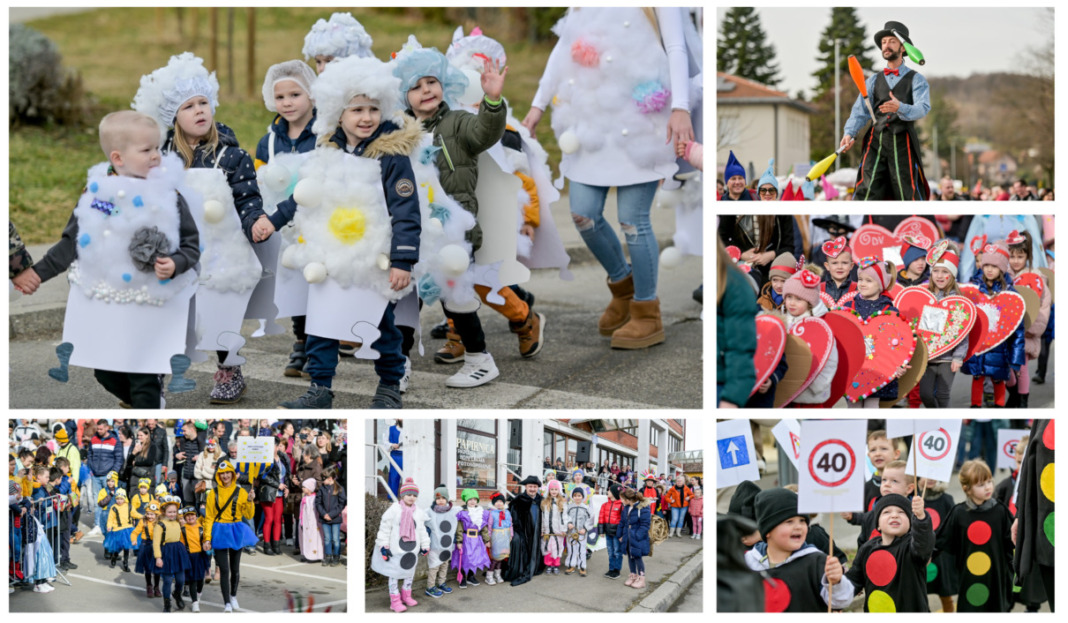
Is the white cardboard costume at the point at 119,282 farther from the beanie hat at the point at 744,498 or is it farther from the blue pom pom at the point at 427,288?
the beanie hat at the point at 744,498

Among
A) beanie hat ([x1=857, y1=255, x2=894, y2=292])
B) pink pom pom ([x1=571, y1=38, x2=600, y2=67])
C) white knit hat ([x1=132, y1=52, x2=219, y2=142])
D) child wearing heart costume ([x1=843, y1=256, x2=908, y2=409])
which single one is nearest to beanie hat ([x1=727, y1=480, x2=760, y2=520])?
child wearing heart costume ([x1=843, y1=256, x2=908, y2=409])

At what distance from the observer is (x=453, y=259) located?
154 inches

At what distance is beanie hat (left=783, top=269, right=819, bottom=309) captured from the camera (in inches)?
148

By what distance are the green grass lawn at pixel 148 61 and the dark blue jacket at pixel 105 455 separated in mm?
4549

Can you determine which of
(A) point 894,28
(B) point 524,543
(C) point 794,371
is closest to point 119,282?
(B) point 524,543

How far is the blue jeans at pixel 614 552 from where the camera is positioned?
4.13 metres

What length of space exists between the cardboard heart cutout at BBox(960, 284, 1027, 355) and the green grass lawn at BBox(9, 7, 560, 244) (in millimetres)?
4552

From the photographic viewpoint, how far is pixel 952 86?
19.6ft

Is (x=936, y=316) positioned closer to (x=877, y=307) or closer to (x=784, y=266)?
(x=877, y=307)

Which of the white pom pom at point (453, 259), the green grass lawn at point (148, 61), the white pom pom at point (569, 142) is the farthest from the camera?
the green grass lawn at point (148, 61)

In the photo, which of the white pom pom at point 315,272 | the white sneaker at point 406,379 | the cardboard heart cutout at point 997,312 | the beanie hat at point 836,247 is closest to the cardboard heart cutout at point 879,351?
the beanie hat at point 836,247

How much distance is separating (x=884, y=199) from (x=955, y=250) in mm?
475

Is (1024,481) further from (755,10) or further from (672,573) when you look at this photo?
(755,10)

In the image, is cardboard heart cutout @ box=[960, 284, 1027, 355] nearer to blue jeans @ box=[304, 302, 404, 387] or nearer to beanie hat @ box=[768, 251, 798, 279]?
beanie hat @ box=[768, 251, 798, 279]
